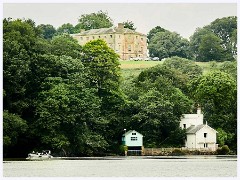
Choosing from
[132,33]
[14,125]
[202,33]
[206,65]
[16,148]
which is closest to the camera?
[14,125]

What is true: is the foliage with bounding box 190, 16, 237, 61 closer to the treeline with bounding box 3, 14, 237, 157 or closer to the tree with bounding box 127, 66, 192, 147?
the treeline with bounding box 3, 14, 237, 157

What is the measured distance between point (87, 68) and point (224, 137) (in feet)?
50.2

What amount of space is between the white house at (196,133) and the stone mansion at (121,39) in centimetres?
6583

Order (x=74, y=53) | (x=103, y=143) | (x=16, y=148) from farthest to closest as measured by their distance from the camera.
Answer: (x=74, y=53), (x=103, y=143), (x=16, y=148)

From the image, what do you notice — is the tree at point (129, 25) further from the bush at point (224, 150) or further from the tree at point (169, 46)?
the bush at point (224, 150)

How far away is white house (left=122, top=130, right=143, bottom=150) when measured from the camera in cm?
7994

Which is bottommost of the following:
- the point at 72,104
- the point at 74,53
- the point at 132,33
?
the point at 72,104

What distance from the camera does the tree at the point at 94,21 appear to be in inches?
6575

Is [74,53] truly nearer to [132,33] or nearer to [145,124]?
[145,124]

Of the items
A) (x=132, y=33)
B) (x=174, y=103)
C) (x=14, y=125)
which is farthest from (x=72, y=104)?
(x=132, y=33)

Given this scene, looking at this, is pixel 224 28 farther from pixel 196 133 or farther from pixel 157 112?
pixel 157 112

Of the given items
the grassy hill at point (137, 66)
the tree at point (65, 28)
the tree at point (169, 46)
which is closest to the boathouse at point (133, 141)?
the grassy hill at point (137, 66)

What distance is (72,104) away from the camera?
7100 centimetres

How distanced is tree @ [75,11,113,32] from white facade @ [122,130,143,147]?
86.8m
